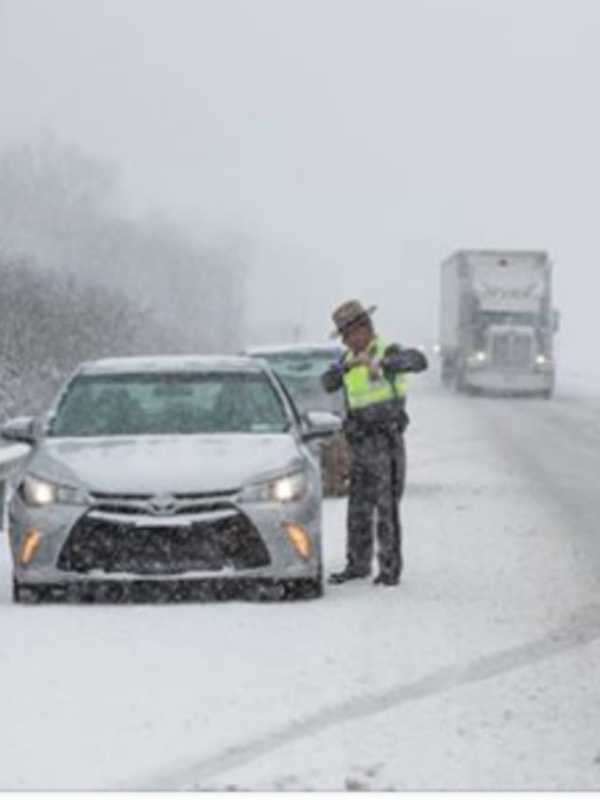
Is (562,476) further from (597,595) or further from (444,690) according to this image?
(444,690)

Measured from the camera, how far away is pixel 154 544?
1040 cm

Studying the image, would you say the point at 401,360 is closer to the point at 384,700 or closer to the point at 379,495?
the point at 379,495

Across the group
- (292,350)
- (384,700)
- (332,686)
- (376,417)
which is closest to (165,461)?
(376,417)

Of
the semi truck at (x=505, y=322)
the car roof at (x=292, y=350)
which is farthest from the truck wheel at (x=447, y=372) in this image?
the car roof at (x=292, y=350)

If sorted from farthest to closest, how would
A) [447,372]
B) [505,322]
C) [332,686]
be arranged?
[447,372], [505,322], [332,686]

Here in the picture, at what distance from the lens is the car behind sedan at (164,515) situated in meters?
10.4

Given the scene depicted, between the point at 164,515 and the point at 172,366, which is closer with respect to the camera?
the point at 164,515

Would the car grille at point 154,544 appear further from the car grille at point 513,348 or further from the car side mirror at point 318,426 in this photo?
the car grille at point 513,348

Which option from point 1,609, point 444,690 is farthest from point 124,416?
point 444,690

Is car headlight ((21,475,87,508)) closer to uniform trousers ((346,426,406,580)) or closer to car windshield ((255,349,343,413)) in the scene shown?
uniform trousers ((346,426,406,580))

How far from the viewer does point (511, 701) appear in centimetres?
788

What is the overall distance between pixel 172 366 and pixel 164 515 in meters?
2.10

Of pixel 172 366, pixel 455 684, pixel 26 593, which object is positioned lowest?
pixel 26 593

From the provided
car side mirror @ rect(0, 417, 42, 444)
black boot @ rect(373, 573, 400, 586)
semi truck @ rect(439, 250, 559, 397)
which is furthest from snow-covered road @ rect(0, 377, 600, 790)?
semi truck @ rect(439, 250, 559, 397)
